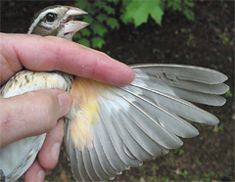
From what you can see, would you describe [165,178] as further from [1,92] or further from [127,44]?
[1,92]

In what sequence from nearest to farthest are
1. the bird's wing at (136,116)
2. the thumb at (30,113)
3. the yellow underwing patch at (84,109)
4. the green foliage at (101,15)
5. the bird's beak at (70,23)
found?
the thumb at (30,113) < the bird's wing at (136,116) < the yellow underwing patch at (84,109) < the bird's beak at (70,23) < the green foliage at (101,15)

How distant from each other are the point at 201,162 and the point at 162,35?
141 cm

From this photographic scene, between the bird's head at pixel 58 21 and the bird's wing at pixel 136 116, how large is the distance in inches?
11.2

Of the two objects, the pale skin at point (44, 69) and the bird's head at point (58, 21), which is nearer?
the pale skin at point (44, 69)

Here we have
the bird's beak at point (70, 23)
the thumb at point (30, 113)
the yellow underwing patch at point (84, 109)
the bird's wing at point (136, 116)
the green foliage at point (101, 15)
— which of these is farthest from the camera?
the green foliage at point (101, 15)

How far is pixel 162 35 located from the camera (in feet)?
18.2

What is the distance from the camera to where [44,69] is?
2.58m

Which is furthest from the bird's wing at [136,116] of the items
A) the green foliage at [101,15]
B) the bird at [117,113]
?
the green foliage at [101,15]

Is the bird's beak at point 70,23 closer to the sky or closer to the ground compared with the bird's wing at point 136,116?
closer to the sky

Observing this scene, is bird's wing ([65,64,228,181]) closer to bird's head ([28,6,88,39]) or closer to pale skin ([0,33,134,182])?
pale skin ([0,33,134,182])

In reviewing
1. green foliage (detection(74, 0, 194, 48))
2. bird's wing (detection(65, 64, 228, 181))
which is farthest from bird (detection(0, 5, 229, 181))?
green foliage (detection(74, 0, 194, 48))

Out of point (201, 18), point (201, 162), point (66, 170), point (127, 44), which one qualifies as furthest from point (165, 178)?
point (201, 18)

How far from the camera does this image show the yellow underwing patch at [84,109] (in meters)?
2.63

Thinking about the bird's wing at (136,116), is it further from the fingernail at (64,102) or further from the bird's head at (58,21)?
the bird's head at (58,21)
